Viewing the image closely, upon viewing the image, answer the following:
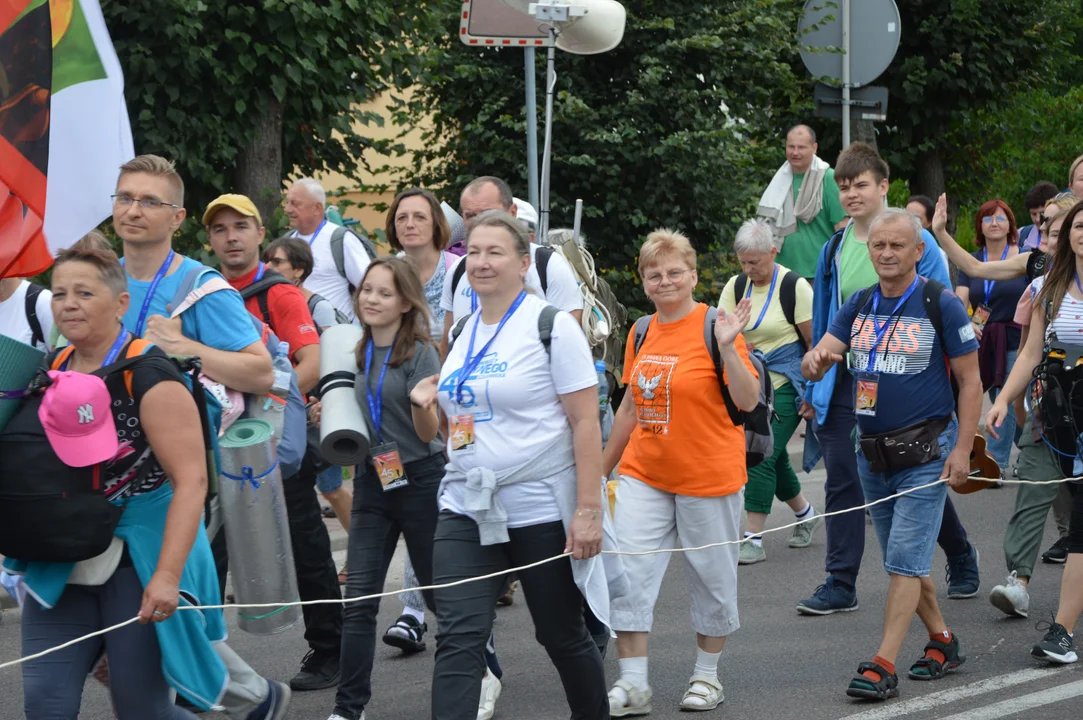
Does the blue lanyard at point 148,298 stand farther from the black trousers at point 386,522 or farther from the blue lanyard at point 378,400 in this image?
the black trousers at point 386,522

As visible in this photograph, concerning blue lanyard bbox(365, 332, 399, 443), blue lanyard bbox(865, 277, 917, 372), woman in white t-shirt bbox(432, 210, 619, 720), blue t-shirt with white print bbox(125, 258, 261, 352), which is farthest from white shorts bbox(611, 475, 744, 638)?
blue t-shirt with white print bbox(125, 258, 261, 352)

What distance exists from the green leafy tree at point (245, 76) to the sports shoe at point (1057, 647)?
22.0ft

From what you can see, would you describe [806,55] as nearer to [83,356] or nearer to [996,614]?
[996,614]

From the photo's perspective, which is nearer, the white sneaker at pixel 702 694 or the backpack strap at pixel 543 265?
the white sneaker at pixel 702 694

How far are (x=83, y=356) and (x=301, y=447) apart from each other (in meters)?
1.66

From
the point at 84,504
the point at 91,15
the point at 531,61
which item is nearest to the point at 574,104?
the point at 531,61

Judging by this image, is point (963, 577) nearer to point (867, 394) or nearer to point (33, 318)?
point (867, 394)

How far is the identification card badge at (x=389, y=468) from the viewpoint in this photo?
17.7ft

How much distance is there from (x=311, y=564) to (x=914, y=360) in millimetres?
2522

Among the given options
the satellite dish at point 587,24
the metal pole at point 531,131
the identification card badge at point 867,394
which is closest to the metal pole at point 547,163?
the satellite dish at point 587,24

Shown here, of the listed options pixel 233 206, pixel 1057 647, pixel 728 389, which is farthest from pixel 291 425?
pixel 1057 647

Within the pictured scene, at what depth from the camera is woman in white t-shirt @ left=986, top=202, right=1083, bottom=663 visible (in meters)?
5.85

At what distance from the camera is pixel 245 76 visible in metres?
10.9

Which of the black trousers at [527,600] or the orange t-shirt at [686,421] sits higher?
the orange t-shirt at [686,421]
